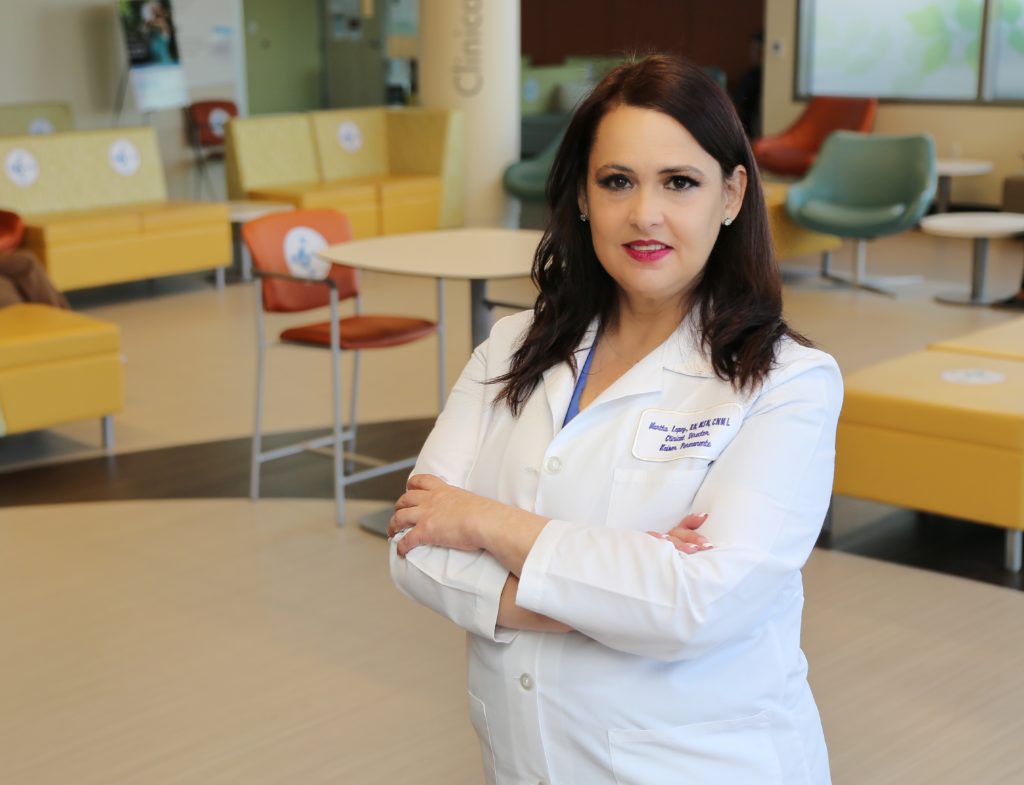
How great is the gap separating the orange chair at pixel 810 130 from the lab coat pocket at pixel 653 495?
10.7 m

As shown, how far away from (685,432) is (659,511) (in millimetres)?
105

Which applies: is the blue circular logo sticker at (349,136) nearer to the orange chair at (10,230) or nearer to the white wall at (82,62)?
the white wall at (82,62)

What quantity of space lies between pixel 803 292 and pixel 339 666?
6124 millimetres

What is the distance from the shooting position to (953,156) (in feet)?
40.8

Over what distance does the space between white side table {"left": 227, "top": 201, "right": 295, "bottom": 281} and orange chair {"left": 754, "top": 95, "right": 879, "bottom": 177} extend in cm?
451

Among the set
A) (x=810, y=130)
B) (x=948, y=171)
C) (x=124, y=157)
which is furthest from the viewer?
(x=810, y=130)

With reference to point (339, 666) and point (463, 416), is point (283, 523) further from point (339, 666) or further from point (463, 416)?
point (463, 416)

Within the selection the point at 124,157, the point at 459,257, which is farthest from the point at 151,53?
the point at 459,257

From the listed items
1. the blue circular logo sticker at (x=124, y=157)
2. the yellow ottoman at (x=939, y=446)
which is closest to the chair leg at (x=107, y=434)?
the yellow ottoman at (x=939, y=446)

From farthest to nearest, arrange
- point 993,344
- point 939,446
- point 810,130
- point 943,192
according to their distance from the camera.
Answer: point 810,130 < point 943,192 < point 993,344 < point 939,446

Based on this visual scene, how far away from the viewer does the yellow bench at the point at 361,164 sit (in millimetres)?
10219

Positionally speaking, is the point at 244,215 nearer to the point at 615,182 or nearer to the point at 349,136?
the point at 349,136

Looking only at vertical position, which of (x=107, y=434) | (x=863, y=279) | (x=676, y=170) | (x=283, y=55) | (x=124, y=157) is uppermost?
(x=283, y=55)

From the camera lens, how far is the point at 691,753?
1677 millimetres
